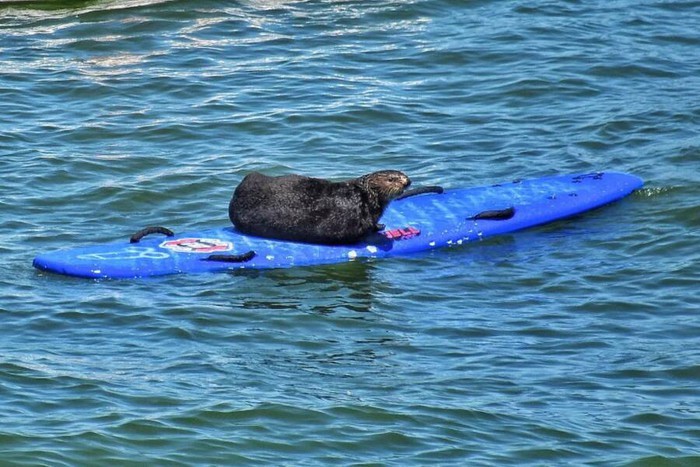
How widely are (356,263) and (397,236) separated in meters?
0.46

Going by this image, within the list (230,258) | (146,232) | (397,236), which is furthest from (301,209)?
(146,232)

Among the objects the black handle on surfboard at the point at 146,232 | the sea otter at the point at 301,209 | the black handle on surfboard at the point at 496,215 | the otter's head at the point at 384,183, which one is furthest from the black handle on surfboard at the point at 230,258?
the black handle on surfboard at the point at 496,215

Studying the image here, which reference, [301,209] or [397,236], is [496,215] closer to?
[397,236]

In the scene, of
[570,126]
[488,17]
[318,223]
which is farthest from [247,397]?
[488,17]

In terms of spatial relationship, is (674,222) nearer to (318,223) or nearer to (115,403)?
(318,223)

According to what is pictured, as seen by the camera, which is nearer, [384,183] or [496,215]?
[384,183]

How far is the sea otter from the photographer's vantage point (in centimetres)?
1049

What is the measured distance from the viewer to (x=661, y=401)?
26.1ft

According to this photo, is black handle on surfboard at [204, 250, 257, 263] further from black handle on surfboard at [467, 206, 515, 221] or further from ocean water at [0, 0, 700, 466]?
black handle on surfboard at [467, 206, 515, 221]

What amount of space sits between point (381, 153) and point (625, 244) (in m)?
3.08

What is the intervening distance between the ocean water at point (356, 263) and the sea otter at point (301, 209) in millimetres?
307

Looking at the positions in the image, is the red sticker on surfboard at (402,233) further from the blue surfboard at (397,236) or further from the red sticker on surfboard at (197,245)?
the red sticker on surfboard at (197,245)

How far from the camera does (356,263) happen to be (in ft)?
34.4

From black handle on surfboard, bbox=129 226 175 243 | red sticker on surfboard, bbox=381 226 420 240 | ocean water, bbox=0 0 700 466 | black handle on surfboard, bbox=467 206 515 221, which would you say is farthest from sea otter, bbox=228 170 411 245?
black handle on surfboard, bbox=467 206 515 221
